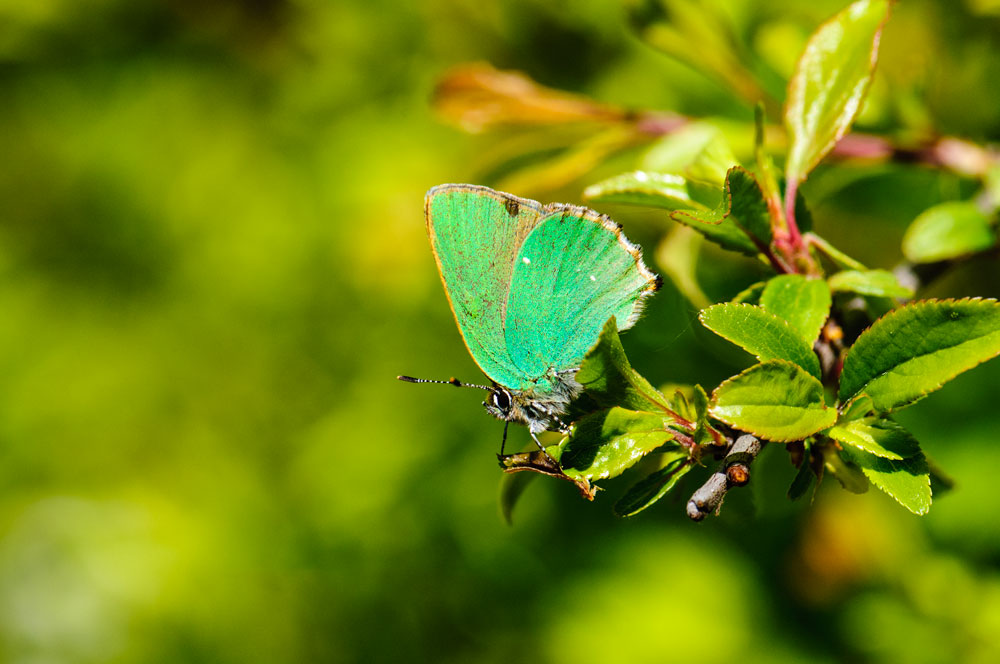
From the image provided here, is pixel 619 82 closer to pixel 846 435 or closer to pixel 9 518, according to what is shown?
pixel 846 435

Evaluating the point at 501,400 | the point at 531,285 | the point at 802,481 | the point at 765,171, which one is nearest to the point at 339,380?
the point at 501,400

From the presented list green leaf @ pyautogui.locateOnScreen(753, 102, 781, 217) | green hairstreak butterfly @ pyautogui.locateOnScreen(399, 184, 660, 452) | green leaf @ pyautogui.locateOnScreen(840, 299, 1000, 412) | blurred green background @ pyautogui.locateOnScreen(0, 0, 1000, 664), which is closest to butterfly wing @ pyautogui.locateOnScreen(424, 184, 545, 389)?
green hairstreak butterfly @ pyautogui.locateOnScreen(399, 184, 660, 452)

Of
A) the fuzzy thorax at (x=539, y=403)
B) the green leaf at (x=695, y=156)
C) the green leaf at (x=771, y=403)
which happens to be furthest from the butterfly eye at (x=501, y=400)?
the green leaf at (x=771, y=403)

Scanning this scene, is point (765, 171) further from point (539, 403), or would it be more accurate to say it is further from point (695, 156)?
point (539, 403)

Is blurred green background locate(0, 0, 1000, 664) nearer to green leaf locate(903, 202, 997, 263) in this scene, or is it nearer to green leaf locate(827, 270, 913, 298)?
green leaf locate(903, 202, 997, 263)

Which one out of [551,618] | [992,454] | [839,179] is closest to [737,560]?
[551,618]

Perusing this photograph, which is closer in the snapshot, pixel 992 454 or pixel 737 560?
pixel 992 454
